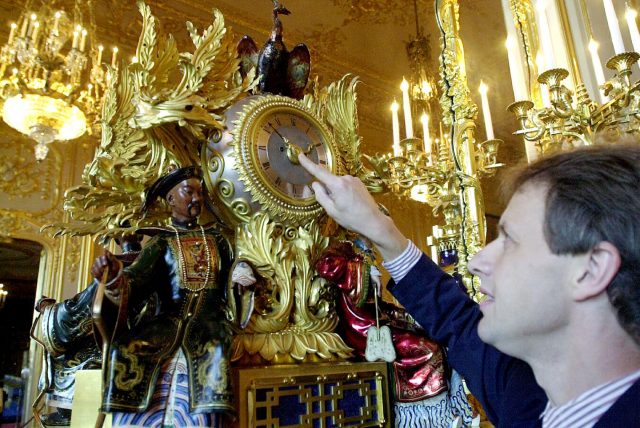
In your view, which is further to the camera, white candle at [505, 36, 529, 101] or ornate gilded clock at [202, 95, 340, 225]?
white candle at [505, 36, 529, 101]

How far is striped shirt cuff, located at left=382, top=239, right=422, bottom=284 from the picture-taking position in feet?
2.78

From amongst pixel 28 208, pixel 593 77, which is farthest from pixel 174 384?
pixel 28 208

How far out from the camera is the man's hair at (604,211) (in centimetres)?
52

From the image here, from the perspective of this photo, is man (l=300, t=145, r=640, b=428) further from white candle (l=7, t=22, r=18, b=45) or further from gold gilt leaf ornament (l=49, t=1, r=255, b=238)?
white candle (l=7, t=22, r=18, b=45)

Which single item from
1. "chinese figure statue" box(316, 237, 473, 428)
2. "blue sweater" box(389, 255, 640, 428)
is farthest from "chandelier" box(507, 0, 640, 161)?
"chinese figure statue" box(316, 237, 473, 428)

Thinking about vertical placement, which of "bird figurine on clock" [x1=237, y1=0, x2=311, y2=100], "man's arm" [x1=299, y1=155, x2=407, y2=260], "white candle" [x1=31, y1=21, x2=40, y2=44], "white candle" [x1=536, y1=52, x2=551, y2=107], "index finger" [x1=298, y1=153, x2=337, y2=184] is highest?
"white candle" [x1=31, y1=21, x2=40, y2=44]

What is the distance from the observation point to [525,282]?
1.85 ft

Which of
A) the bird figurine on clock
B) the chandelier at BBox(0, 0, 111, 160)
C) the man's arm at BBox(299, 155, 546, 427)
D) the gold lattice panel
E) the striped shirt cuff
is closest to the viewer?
the man's arm at BBox(299, 155, 546, 427)

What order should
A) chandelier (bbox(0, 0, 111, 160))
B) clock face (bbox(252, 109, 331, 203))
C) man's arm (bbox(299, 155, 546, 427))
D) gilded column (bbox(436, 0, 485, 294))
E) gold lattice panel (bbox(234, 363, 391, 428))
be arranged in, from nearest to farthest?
man's arm (bbox(299, 155, 546, 427)) → gold lattice panel (bbox(234, 363, 391, 428)) → clock face (bbox(252, 109, 331, 203)) → gilded column (bbox(436, 0, 485, 294)) → chandelier (bbox(0, 0, 111, 160))

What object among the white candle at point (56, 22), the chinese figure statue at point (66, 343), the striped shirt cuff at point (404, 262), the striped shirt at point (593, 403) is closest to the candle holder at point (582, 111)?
the striped shirt cuff at point (404, 262)

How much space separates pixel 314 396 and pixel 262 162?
0.58 metres

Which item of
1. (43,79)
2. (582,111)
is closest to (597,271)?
(582,111)

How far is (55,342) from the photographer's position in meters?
1.03

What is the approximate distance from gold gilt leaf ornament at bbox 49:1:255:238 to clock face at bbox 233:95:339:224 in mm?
87
